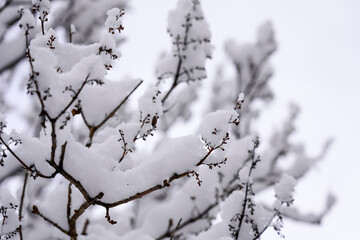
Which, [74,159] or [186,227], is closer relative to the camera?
[74,159]

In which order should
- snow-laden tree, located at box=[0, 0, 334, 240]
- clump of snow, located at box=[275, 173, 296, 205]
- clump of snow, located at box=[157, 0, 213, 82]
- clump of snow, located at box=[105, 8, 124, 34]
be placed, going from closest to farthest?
snow-laden tree, located at box=[0, 0, 334, 240], clump of snow, located at box=[105, 8, 124, 34], clump of snow, located at box=[275, 173, 296, 205], clump of snow, located at box=[157, 0, 213, 82]

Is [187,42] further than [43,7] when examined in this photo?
Yes

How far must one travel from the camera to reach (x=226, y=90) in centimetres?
671

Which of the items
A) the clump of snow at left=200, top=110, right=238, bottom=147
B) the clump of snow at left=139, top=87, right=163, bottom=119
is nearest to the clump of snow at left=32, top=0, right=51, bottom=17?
the clump of snow at left=139, top=87, right=163, bottom=119

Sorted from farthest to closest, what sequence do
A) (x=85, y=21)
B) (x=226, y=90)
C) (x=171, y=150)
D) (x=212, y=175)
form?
(x=226, y=90) → (x=85, y=21) → (x=212, y=175) → (x=171, y=150)

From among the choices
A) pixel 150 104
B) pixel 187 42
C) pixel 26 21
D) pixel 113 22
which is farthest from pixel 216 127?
pixel 187 42

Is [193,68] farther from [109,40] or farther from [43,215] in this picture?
[43,215]

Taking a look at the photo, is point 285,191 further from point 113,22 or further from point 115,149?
point 113,22

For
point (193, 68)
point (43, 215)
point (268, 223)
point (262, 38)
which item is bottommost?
point (268, 223)

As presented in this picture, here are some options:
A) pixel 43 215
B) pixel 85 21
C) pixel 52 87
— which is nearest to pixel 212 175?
pixel 43 215

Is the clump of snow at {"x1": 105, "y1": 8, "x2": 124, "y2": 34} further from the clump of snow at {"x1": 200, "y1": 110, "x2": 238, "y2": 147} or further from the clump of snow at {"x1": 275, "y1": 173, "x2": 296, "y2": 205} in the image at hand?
the clump of snow at {"x1": 275, "y1": 173, "x2": 296, "y2": 205}

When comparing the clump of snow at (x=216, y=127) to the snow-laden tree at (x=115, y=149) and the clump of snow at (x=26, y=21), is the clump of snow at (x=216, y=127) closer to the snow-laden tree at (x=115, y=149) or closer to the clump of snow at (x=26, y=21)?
the snow-laden tree at (x=115, y=149)

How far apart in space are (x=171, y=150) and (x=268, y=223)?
2.06ft

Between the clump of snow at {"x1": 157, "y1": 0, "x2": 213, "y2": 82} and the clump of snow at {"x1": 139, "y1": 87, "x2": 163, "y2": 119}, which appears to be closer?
the clump of snow at {"x1": 139, "y1": 87, "x2": 163, "y2": 119}
